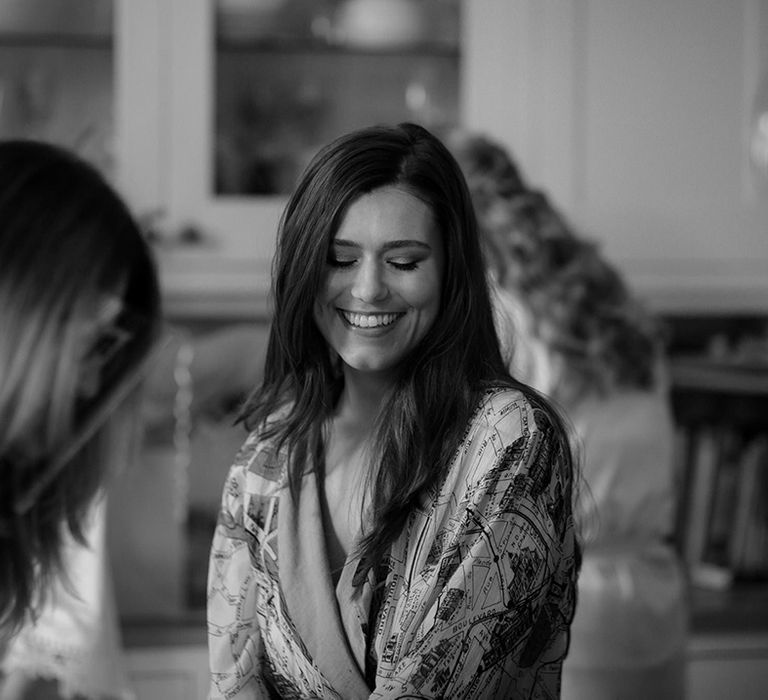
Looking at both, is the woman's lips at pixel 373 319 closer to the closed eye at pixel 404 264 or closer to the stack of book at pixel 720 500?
the closed eye at pixel 404 264

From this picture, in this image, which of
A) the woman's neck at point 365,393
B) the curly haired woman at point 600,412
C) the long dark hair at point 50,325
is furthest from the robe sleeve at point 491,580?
the curly haired woman at point 600,412

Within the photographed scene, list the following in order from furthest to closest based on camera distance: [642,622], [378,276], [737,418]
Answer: [737,418]
[642,622]
[378,276]

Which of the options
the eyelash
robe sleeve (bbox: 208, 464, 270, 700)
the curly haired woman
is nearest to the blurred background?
the curly haired woman

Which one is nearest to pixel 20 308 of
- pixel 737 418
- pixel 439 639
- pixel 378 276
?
pixel 378 276

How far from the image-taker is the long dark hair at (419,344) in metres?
0.89

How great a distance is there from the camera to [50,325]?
771 mm

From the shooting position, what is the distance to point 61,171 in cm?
82

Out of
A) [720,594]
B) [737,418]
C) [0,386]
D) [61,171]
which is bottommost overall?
[720,594]

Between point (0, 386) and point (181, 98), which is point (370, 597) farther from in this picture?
point (181, 98)

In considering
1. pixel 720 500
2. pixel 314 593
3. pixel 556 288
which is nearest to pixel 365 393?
pixel 314 593

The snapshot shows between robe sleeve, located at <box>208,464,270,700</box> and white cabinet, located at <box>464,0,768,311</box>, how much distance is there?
1378 millimetres

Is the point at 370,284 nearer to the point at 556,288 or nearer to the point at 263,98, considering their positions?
the point at 556,288

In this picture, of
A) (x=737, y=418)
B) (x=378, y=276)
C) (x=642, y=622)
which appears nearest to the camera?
(x=378, y=276)

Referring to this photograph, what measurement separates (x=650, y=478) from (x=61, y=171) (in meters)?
1.19
